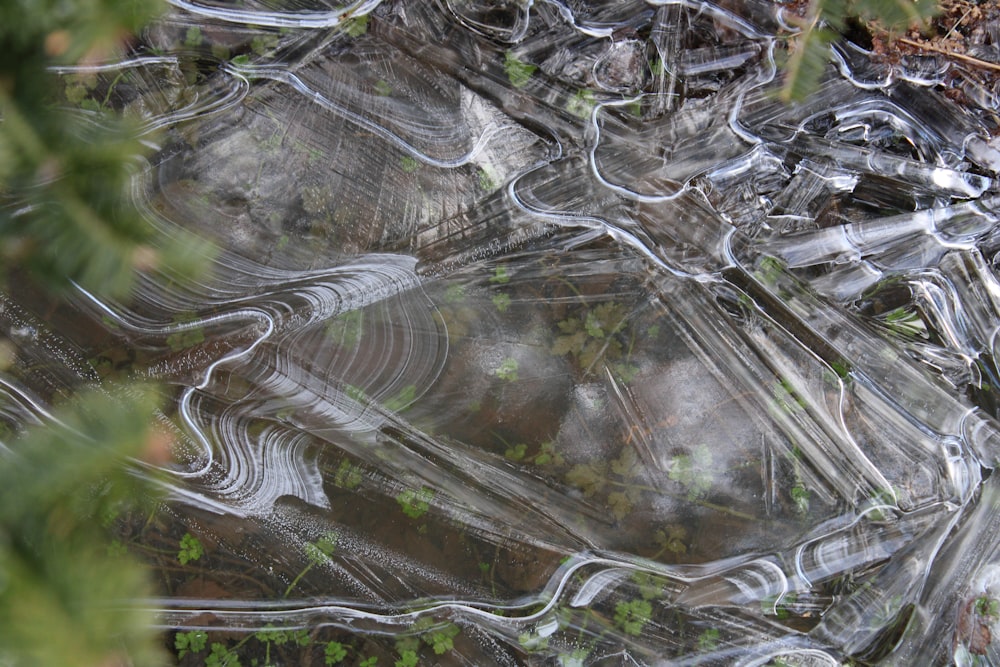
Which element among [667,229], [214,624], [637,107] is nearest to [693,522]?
[667,229]

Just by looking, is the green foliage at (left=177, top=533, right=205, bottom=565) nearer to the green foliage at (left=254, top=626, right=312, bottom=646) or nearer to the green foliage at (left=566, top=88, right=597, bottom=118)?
the green foliage at (left=254, top=626, right=312, bottom=646)

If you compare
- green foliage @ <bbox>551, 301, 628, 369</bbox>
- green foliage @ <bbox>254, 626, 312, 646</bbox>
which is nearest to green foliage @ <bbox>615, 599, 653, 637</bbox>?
green foliage @ <bbox>551, 301, 628, 369</bbox>

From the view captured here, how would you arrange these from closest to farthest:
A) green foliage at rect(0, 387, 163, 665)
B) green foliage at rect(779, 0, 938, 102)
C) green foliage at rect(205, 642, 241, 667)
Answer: green foliage at rect(0, 387, 163, 665)
green foliage at rect(779, 0, 938, 102)
green foliage at rect(205, 642, 241, 667)

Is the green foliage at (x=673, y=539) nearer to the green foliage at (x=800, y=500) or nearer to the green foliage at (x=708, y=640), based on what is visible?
the green foliage at (x=708, y=640)

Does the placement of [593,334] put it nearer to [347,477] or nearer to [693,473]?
[693,473]

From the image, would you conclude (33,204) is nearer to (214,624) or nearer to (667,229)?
(214,624)
